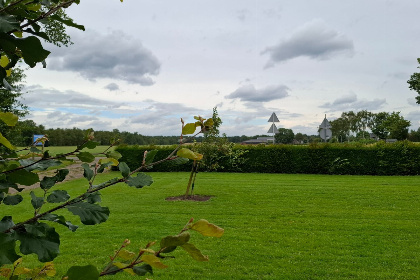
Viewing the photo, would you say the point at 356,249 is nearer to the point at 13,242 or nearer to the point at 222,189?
the point at 13,242

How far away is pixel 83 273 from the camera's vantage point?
677 mm

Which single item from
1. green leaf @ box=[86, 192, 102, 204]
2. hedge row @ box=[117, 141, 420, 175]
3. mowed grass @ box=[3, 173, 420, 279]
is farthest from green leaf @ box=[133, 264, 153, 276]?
hedge row @ box=[117, 141, 420, 175]

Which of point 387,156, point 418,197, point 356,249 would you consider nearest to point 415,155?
point 387,156

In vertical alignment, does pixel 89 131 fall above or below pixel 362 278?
above

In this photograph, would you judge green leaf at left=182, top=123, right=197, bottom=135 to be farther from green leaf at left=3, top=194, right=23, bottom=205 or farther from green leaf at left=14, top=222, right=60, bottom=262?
Answer: green leaf at left=3, top=194, right=23, bottom=205

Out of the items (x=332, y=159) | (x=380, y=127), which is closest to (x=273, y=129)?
(x=332, y=159)

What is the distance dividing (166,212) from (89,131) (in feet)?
23.1

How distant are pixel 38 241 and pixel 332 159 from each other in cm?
1801

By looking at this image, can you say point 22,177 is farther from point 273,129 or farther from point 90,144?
point 273,129

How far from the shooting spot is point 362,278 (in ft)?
13.5

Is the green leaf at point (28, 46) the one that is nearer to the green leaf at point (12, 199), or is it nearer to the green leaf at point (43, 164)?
the green leaf at point (43, 164)

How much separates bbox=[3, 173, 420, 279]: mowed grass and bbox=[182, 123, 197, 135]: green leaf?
3.68 metres

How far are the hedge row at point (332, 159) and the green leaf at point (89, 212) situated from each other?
54.8 feet

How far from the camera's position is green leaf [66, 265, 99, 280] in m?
0.67
